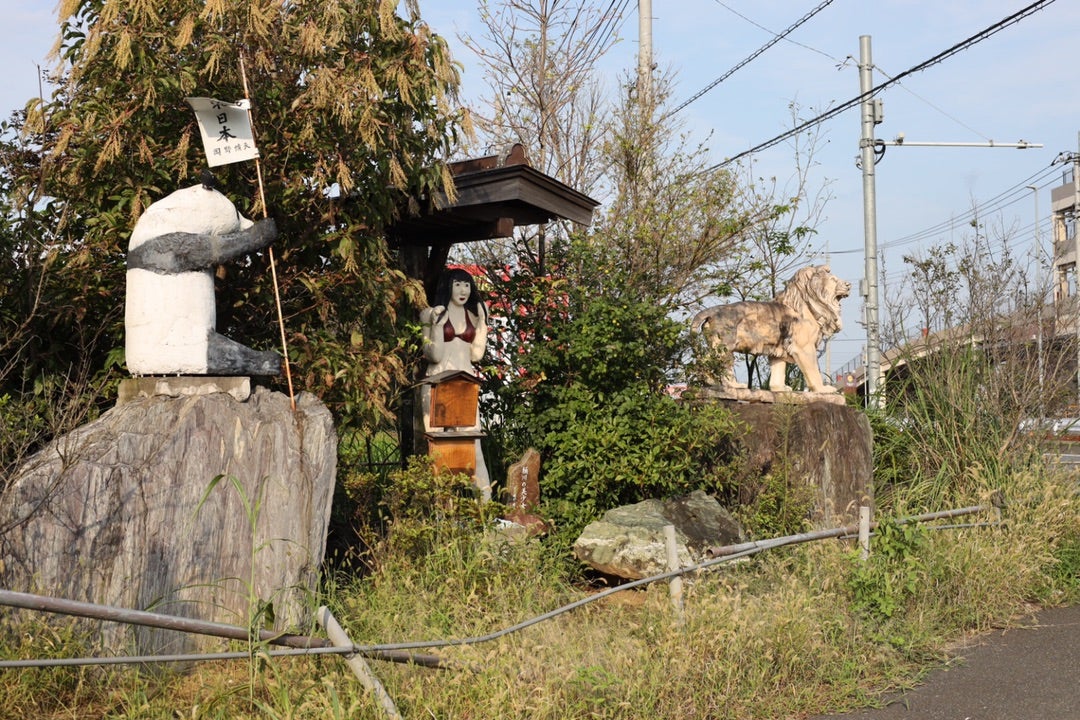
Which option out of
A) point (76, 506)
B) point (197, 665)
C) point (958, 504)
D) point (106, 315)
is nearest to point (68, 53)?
point (106, 315)

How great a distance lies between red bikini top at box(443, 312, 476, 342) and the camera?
7371mm

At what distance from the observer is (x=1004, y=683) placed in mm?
5270

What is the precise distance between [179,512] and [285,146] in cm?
258

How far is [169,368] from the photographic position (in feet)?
16.8

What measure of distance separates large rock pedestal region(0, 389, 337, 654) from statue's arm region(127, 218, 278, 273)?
68cm

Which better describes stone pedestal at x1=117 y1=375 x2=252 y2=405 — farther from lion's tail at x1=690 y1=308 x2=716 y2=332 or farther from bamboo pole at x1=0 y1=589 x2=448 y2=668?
lion's tail at x1=690 y1=308 x2=716 y2=332

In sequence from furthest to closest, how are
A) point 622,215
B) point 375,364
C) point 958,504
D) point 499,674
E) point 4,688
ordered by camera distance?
point 622,215 → point 958,504 → point 375,364 → point 499,674 → point 4,688

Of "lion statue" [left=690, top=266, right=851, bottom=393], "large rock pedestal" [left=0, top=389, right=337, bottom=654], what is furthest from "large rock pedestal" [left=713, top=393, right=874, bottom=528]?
"large rock pedestal" [left=0, top=389, right=337, bottom=654]

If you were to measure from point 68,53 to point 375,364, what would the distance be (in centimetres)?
257

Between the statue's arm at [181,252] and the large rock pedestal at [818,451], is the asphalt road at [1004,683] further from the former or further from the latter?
the statue's arm at [181,252]

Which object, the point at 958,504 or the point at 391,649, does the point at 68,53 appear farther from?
the point at 958,504

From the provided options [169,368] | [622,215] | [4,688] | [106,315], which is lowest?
[4,688]

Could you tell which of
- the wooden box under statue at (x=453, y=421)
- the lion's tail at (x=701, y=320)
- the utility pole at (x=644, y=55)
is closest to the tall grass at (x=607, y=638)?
the wooden box under statue at (x=453, y=421)

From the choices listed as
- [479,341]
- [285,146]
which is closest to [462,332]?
[479,341]
